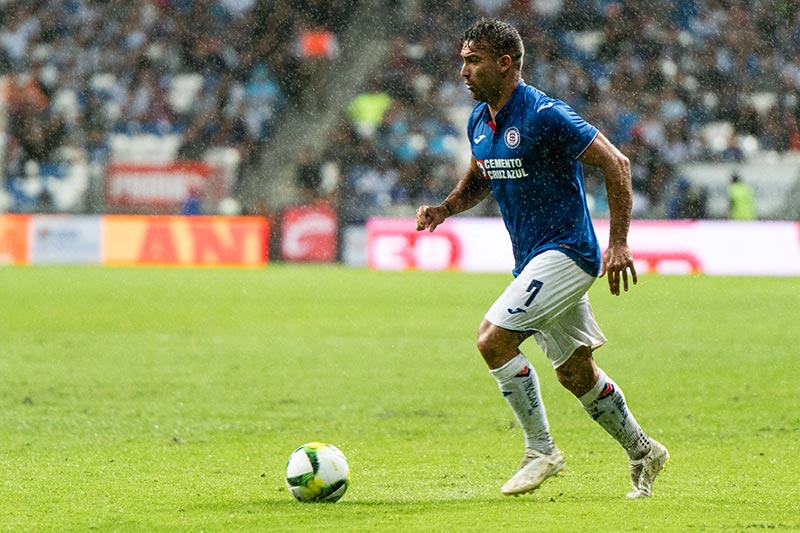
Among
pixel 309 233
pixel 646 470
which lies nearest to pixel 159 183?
pixel 309 233

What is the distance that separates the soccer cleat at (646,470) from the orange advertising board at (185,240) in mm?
21205

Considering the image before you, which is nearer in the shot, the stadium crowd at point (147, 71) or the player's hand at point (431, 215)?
the player's hand at point (431, 215)

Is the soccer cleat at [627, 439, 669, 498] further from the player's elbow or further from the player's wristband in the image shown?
the player's wristband

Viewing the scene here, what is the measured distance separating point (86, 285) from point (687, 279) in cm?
1006

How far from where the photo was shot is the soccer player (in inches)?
226

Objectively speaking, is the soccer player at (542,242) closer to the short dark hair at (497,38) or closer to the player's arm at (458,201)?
the short dark hair at (497,38)

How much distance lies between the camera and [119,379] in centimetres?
1097

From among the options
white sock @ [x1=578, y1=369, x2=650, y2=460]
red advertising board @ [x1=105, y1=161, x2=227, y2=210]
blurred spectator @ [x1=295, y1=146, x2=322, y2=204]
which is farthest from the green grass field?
red advertising board @ [x1=105, y1=161, x2=227, y2=210]

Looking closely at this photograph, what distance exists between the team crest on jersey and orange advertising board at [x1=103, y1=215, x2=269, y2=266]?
21.3 meters

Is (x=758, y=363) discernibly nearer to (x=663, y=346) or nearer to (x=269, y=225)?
(x=663, y=346)

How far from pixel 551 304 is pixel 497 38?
122cm

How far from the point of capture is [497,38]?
586 cm

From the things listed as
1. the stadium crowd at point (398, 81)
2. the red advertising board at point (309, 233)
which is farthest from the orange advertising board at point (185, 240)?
the stadium crowd at point (398, 81)

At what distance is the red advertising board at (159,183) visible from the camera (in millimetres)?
29188
